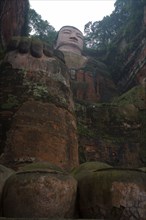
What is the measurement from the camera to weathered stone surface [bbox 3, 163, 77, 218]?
2.40 metres

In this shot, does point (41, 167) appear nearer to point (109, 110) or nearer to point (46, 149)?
point (46, 149)

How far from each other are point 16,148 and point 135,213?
10.5ft

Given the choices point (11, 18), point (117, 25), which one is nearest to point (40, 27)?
point (117, 25)

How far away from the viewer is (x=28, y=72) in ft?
21.7

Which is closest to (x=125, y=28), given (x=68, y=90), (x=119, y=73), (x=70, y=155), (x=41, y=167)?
(x=119, y=73)

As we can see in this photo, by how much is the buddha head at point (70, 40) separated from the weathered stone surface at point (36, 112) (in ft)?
50.5

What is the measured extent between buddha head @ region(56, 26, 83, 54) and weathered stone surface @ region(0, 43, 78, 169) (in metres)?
15.4

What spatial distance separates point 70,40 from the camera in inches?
895

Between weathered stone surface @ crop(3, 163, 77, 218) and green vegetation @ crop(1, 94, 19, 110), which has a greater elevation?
green vegetation @ crop(1, 94, 19, 110)

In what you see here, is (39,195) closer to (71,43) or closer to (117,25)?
(71,43)

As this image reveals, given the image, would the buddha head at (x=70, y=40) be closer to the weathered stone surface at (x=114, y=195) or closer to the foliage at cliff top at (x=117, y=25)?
the foliage at cliff top at (x=117, y=25)

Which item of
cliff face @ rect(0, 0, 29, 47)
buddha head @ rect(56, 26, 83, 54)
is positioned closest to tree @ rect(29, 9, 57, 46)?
buddha head @ rect(56, 26, 83, 54)

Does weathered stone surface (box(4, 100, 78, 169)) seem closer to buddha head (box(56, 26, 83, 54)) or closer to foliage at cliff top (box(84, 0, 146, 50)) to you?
foliage at cliff top (box(84, 0, 146, 50))

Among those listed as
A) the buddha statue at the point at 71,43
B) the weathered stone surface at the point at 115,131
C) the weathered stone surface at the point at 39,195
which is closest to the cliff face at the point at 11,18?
the weathered stone surface at the point at 115,131
